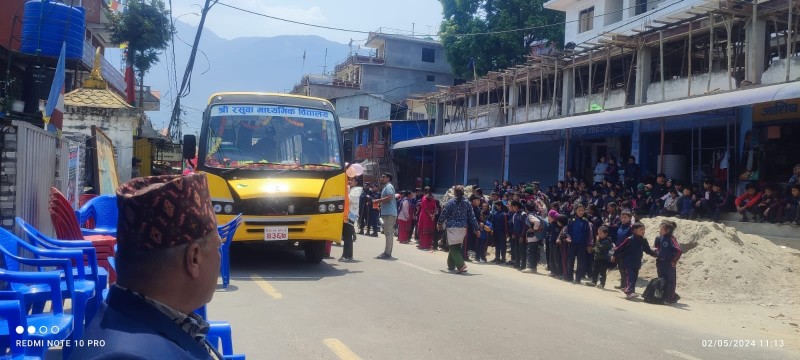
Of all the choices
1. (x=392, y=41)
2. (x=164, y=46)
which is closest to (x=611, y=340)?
(x=164, y=46)

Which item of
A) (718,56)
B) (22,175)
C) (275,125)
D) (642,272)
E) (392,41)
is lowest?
(642,272)

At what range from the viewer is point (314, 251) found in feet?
35.7

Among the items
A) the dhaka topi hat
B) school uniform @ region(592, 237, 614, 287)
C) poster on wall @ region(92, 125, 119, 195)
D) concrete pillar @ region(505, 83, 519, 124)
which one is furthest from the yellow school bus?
concrete pillar @ region(505, 83, 519, 124)

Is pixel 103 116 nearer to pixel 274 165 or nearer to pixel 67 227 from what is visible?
pixel 274 165

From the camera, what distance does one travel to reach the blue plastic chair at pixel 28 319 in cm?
368

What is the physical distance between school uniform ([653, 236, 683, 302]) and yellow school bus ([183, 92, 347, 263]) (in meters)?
5.01

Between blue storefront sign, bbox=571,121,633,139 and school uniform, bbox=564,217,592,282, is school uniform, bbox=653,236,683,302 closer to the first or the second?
school uniform, bbox=564,217,592,282

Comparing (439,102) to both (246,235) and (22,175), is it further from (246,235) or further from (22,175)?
(22,175)

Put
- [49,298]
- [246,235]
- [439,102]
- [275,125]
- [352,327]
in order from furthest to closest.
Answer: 1. [439,102]
2. [275,125]
3. [246,235]
4. [352,327]
5. [49,298]

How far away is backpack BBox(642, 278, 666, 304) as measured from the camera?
959 cm

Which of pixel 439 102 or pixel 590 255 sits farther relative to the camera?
pixel 439 102

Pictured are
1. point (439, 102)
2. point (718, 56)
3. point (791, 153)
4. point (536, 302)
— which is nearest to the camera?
point (536, 302)

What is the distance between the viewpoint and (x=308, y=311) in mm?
7293

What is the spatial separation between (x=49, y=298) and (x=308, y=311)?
3301mm
